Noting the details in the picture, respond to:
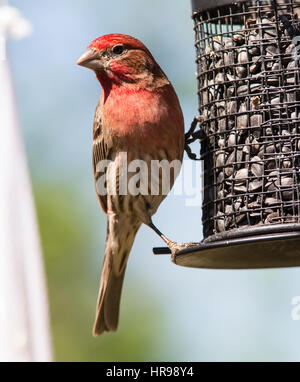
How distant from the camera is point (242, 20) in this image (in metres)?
6.91

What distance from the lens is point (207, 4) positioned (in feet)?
21.9

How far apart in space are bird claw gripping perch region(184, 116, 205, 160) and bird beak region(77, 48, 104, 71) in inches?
33.1

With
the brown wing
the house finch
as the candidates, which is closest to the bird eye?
the house finch

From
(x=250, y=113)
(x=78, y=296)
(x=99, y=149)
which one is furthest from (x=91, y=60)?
(x=78, y=296)

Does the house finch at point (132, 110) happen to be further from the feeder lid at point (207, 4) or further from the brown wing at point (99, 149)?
the feeder lid at point (207, 4)

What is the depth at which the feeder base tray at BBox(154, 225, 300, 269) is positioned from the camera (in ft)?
19.6

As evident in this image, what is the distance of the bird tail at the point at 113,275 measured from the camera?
7.87 metres

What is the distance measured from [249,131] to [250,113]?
0.42ft

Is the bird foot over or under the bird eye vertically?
under

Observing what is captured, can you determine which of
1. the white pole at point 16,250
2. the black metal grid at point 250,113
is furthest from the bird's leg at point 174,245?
the white pole at point 16,250

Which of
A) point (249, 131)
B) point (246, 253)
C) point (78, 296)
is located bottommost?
point (78, 296)

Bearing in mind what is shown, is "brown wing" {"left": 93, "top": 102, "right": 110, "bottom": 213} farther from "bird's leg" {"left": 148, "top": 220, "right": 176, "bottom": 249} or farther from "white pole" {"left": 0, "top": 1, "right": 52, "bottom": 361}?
"white pole" {"left": 0, "top": 1, "right": 52, "bottom": 361}

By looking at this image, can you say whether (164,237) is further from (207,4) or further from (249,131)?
(207,4)
